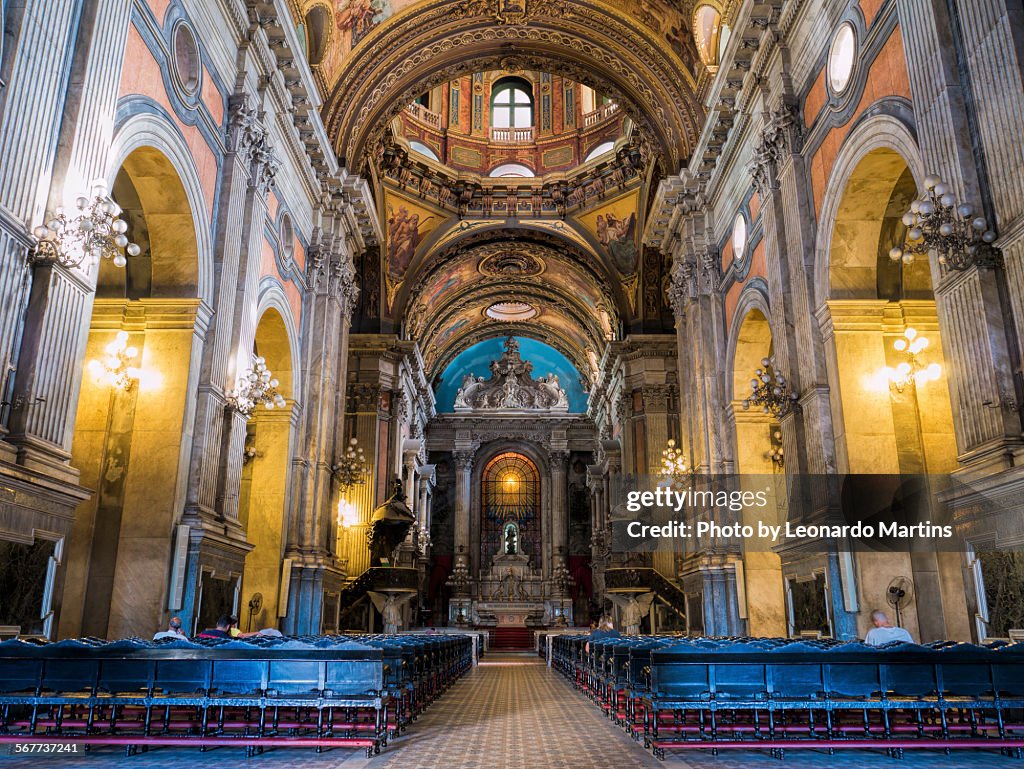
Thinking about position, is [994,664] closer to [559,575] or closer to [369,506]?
[369,506]

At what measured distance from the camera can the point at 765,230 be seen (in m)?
11.7

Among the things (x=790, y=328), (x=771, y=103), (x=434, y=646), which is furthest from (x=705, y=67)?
(x=434, y=646)

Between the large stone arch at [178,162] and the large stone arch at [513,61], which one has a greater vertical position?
the large stone arch at [513,61]

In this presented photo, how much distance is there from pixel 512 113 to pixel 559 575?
17782mm

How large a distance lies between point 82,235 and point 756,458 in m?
10.8

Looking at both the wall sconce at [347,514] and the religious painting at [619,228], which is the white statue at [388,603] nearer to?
the wall sconce at [347,514]

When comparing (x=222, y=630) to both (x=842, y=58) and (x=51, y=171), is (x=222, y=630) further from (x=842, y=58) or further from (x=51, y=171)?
(x=842, y=58)

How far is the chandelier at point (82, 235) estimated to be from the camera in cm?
651

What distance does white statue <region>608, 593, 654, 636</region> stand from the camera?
18.8 metres

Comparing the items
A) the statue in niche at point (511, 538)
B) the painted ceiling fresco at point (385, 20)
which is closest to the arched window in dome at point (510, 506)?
the statue in niche at point (511, 538)

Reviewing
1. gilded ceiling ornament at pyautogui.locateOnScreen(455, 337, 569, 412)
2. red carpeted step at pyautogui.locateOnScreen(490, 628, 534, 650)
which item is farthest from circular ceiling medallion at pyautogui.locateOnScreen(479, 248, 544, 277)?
red carpeted step at pyautogui.locateOnScreen(490, 628, 534, 650)

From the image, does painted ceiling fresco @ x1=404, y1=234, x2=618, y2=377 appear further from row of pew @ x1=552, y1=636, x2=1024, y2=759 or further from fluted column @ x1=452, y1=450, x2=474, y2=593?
row of pew @ x1=552, y1=636, x2=1024, y2=759

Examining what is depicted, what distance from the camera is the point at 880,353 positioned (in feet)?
31.7

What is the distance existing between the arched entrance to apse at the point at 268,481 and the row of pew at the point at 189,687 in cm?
730
